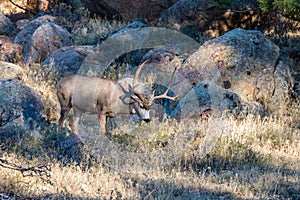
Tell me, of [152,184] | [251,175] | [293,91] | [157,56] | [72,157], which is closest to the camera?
[152,184]

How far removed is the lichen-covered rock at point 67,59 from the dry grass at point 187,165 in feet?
12.8

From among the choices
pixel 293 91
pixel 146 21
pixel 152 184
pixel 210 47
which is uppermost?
pixel 146 21

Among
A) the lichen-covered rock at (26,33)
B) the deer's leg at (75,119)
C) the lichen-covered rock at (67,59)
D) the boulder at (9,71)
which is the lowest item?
the deer's leg at (75,119)

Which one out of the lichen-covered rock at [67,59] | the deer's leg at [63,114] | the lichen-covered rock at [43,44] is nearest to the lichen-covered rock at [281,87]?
the deer's leg at [63,114]

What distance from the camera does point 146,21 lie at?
18281 mm

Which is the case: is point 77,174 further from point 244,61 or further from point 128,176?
point 244,61

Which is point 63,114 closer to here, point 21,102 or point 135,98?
point 21,102

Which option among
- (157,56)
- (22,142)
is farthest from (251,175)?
(157,56)

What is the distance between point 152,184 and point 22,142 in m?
2.96

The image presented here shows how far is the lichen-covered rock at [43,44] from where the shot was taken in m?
16.0

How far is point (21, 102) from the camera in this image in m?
10.8

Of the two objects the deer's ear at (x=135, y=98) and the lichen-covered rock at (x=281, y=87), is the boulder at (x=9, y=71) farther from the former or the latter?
the lichen-covered rock at (x=281, y=87)

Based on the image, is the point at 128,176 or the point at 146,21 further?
the point at 146,21

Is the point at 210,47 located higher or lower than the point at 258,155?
higher
